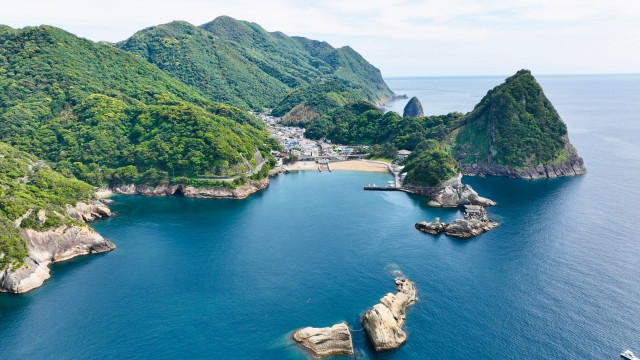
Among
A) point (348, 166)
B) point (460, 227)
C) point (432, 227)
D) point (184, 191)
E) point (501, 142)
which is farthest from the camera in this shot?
point (348, 166)

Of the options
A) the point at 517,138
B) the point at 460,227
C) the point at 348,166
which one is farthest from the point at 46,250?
the point at 517,138

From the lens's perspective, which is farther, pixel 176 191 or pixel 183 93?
pixel 183 93

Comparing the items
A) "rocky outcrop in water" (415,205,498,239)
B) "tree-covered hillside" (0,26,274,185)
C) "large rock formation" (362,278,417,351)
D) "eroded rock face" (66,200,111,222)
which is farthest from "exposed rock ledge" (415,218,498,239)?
"eroded rock face" (66,200,111,222)

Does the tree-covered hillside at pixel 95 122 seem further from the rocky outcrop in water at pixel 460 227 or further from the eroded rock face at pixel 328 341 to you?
the eroded rock face at pixel 328 341

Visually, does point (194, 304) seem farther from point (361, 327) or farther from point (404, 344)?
point (404, 344)

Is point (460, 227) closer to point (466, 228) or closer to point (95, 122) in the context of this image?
point (466, 228)

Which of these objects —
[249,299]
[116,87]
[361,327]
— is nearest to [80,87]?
[116,87]

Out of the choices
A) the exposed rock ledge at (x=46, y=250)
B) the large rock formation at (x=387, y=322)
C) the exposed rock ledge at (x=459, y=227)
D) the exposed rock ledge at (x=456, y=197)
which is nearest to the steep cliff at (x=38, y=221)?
the exposed rock ledge at (x=46, y=250)
